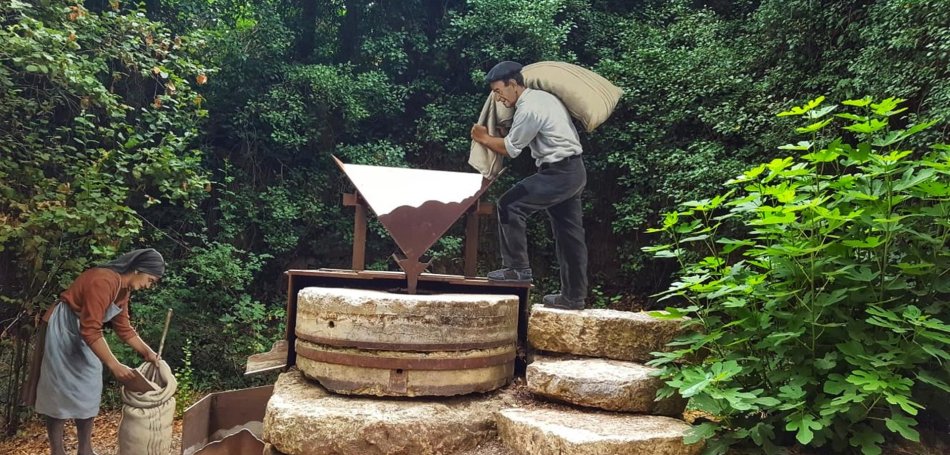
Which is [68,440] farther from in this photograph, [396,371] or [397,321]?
[397,321]

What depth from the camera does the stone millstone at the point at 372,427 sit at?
2.97 meters

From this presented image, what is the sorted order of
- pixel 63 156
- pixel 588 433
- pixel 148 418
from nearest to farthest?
1. pixel 588 433
2. pixel 148 418
3. pixel 63 156

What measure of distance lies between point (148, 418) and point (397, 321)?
171 centimetres

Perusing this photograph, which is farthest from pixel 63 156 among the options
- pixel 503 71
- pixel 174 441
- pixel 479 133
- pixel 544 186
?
pixel 544 186

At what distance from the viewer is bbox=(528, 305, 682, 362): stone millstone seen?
350 centimetres

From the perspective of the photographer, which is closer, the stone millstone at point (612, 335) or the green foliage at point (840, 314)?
the green foliage at point (840, 314)

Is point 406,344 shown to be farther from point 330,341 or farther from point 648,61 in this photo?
point 648,61

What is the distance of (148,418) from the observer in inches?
142

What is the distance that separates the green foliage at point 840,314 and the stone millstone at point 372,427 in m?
1.03

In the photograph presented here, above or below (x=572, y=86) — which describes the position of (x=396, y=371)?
below

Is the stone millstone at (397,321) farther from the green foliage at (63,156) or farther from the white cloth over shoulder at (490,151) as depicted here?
the green foliage at (63,156)

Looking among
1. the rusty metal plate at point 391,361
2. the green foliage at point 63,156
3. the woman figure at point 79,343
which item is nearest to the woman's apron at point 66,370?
the woman figure at point 79,343

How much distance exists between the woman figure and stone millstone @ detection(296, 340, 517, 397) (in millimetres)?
1265

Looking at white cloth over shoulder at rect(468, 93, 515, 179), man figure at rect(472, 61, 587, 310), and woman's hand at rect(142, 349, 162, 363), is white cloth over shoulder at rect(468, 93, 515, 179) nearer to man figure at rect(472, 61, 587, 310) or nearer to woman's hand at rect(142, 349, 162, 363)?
man figure at rect(472, 61, 587, 310)
